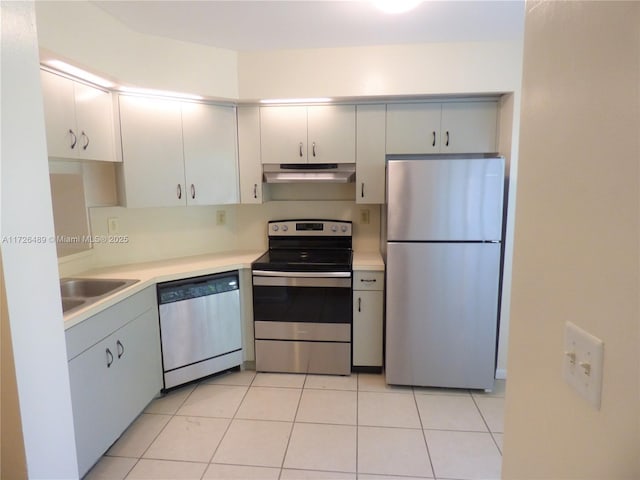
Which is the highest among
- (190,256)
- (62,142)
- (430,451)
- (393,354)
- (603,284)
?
(62,142)

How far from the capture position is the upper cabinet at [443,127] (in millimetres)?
2664

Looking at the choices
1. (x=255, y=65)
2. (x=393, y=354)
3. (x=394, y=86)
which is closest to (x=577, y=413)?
(x=393, y=354)

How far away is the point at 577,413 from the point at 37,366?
122 centimetres

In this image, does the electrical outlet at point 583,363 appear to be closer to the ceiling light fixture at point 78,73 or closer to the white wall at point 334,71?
the white wall at point 334,71

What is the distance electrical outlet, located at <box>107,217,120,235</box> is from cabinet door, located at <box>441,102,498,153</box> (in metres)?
2.47

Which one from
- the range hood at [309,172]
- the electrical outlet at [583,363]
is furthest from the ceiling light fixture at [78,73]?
the electrical outlet at [583,363]

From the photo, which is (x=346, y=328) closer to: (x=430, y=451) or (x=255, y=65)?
(x=430, y=451)

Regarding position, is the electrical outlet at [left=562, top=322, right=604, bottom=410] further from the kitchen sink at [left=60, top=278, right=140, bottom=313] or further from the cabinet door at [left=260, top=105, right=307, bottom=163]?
the cabinet door at [left=260, top=105, right=307, bottom=163]

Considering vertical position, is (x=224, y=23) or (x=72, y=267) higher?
(x=224, y=23)

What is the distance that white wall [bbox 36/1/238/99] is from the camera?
1.80 m

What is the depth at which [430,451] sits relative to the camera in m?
2.01

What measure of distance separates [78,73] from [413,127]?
2139mm

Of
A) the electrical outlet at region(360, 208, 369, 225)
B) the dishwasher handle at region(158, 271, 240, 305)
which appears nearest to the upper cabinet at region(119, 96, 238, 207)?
the dishwasher handle at region(158, 271, 240, 305)

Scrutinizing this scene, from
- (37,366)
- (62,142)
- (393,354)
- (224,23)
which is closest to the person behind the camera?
(37,366)
